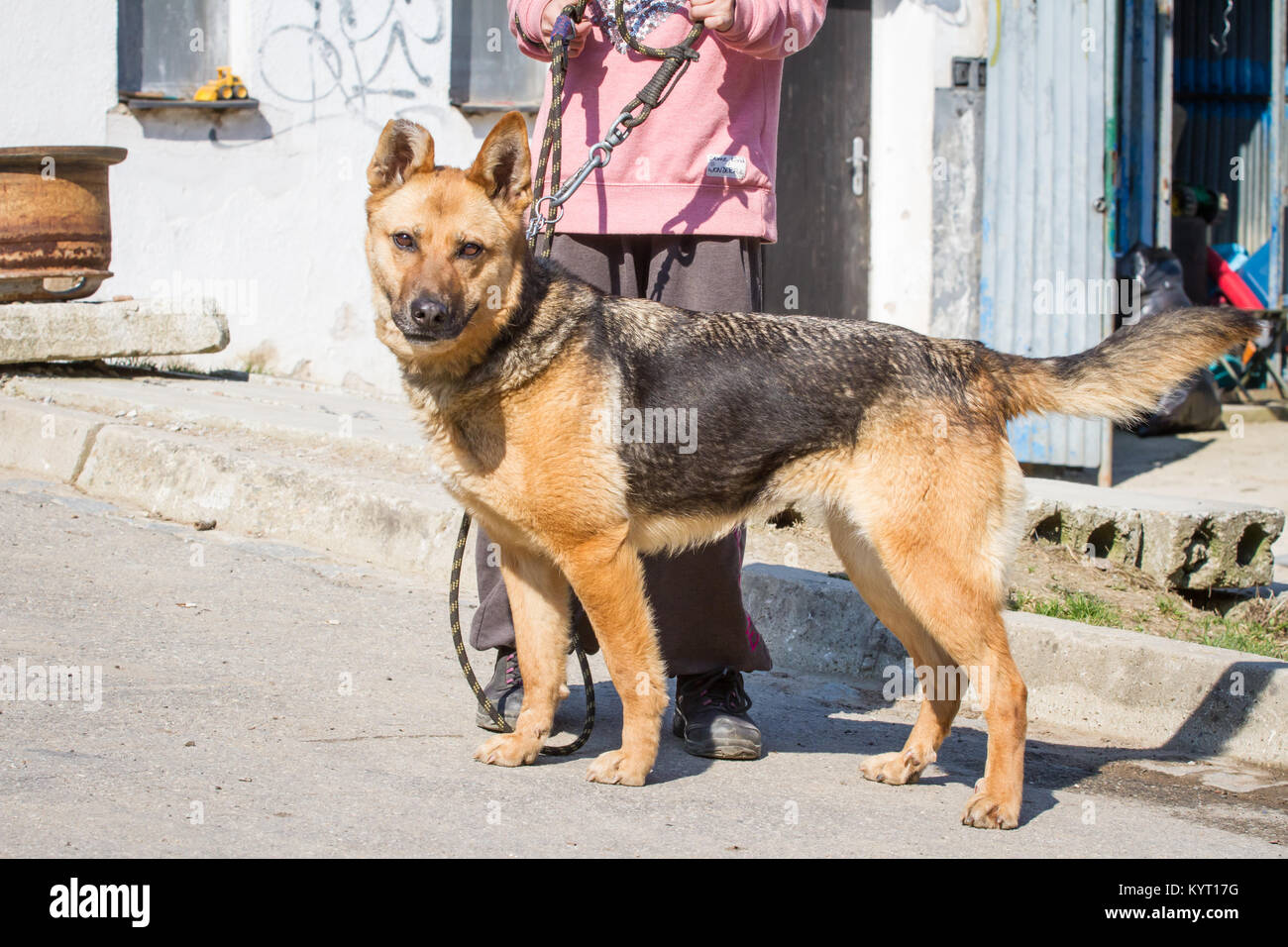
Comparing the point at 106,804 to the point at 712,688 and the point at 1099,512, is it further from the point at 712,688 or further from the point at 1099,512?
the point at 1099,512

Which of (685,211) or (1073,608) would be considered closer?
(685,211)

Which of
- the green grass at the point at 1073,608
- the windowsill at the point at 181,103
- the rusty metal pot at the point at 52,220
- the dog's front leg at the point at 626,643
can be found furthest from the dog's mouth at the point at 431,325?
the windowsill at the point at 181,103

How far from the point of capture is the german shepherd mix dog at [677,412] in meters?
3.43

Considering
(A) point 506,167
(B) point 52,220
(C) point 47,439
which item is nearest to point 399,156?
(A) point 506,167

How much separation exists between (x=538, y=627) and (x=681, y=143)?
1.45 m

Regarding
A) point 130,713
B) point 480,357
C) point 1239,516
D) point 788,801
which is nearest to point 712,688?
point 788,801

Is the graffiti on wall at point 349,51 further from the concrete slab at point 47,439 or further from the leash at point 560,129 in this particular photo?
the leash at point 560,129

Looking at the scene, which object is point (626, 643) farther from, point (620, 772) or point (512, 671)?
point (512, 671)

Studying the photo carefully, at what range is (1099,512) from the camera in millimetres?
5754

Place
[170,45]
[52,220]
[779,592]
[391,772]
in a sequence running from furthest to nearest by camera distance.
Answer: [170,45], [52,220], [779,592], [391,772]

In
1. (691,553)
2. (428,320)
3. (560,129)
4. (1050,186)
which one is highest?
(1050,186)

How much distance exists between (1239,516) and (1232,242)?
285 inches

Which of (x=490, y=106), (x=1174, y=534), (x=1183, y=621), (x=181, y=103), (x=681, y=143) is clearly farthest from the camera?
(x=181, y=103)

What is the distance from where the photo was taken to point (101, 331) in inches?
324
